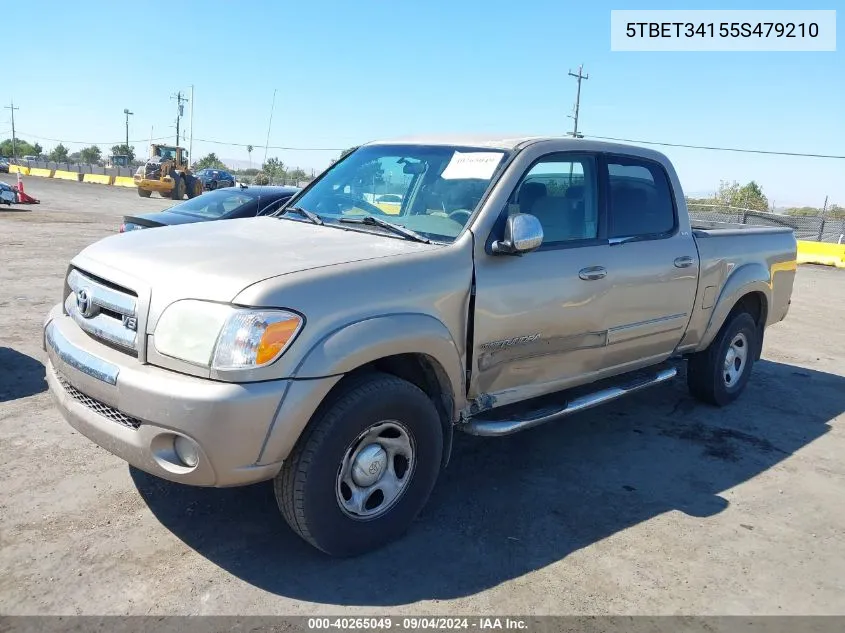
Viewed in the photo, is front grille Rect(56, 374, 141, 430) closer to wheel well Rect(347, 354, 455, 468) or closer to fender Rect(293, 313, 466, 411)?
fender Rect(293, 313, 466, 411)

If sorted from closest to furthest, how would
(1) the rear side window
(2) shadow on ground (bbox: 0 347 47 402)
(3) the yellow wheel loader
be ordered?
1. (1) the rear side window
2. (2) shadow on ground (bbox: 0 347 47 402)
3. (3) the yellow wheel loader

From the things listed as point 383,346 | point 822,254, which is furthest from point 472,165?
point 822,254

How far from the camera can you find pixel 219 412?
260 centimetres

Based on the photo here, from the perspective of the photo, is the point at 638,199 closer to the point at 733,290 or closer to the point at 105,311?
the point at 733,290

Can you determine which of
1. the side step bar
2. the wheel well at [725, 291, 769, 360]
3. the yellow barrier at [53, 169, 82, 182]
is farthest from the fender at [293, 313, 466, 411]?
the yellow barrier at [53, 169, 82, 182]

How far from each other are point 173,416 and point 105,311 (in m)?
→ 0.77

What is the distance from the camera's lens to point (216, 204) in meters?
9.15

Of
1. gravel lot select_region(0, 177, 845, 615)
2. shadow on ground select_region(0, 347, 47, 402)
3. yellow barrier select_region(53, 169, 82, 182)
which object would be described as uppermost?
yellow barrier select_region(53, 169, 82, 182)

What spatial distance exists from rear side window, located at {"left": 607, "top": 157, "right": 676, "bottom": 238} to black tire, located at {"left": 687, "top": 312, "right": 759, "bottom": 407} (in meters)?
1.24

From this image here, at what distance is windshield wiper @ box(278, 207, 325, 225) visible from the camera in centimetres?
399

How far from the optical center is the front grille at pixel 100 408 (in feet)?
9.32

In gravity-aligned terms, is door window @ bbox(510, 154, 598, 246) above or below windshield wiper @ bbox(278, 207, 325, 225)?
above

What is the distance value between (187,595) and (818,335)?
8.87 m

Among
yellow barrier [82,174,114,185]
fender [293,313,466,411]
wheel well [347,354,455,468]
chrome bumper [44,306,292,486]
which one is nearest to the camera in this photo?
chrome bumper [44,306,292,486]
